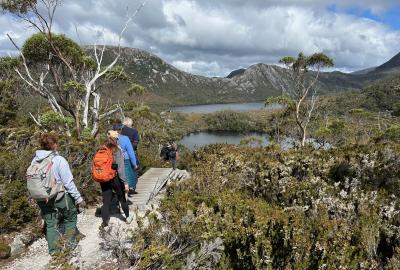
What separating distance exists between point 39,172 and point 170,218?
1670 millimetres

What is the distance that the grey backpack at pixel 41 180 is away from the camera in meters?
4.48

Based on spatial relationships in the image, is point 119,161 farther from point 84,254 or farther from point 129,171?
point 129,171

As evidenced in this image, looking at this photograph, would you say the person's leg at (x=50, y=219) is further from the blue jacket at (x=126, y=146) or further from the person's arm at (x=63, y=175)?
the blue jacket at (x=126, y=146)

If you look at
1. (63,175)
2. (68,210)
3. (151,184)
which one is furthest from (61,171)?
(151,184)

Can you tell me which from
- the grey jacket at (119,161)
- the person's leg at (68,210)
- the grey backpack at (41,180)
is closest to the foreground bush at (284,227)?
the person's leg at (68,210)

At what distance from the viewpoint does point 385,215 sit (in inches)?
198

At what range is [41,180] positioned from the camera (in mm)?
4496

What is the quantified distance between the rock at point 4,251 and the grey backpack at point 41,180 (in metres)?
1.51

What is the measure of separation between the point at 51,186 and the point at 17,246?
1.91 metres

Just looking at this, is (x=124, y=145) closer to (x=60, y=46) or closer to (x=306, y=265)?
(x=306, y=265)

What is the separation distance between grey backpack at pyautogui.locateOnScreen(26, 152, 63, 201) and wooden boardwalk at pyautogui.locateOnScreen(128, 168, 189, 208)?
2923 mm

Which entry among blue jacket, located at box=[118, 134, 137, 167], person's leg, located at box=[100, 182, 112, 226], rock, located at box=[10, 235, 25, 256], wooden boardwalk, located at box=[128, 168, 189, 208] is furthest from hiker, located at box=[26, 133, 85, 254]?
wooden boardwalk, located at box=[128, 168, 189, 208]

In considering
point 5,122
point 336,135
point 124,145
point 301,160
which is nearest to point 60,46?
point 5,122

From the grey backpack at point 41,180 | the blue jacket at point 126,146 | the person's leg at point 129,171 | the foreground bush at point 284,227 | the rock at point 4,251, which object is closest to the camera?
the foreground bush at point 284,227
